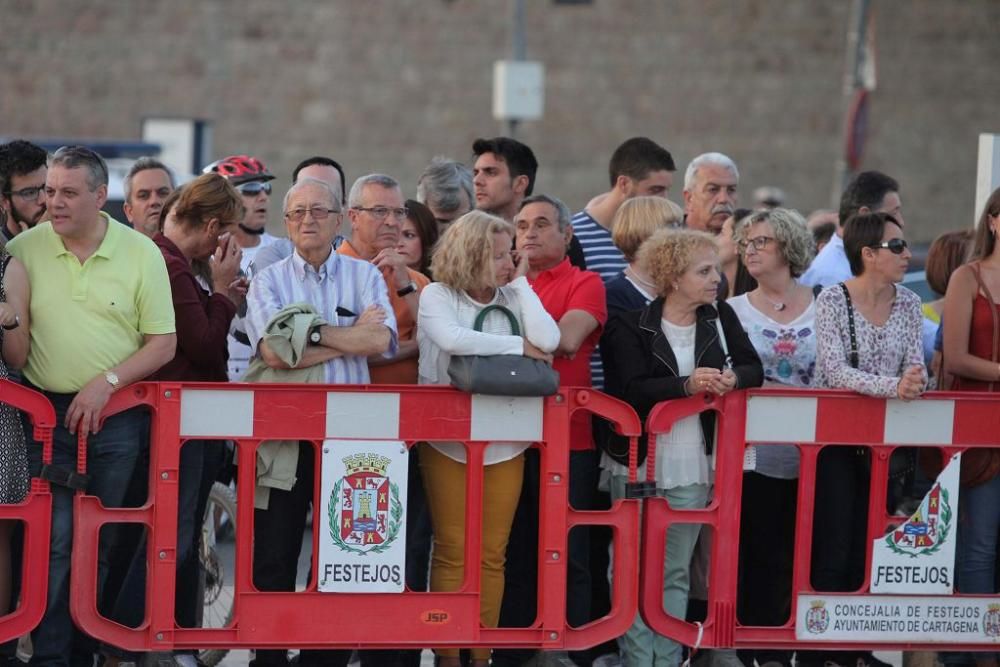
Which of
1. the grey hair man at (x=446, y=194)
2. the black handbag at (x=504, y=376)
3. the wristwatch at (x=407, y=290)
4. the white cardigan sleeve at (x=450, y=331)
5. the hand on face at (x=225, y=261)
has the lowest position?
the black handbag at (x=504, y=376)

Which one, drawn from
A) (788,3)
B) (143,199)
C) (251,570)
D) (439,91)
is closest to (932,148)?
(788,3)

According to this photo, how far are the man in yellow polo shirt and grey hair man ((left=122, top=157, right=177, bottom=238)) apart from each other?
5.73 feet

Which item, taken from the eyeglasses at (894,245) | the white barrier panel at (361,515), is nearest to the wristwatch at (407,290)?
the white barrier panel at (361,515)

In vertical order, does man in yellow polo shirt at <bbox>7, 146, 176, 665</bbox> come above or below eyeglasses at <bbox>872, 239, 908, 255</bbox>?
below

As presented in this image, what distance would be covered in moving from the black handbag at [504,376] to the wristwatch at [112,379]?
118 centimetres

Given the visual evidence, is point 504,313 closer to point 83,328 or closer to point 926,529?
point 83,328

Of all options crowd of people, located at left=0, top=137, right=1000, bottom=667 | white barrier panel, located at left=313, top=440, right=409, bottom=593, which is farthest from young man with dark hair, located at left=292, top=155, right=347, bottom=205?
white barrier panel, located at left=313, top=440, right=409, bottom=593

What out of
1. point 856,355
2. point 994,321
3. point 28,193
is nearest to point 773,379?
point 856,355

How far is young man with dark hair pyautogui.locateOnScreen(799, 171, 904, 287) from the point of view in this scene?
8398 mm

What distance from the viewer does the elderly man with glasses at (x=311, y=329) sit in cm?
618

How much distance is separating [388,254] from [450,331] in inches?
28.9

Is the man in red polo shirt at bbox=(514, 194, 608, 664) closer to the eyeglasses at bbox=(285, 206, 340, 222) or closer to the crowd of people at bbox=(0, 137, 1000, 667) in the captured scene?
the crowd of people at bbox=(0, 137, 1000, 667)

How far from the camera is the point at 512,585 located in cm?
660

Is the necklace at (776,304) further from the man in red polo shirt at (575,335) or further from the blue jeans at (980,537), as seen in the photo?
the blue jeans at (980,537)
